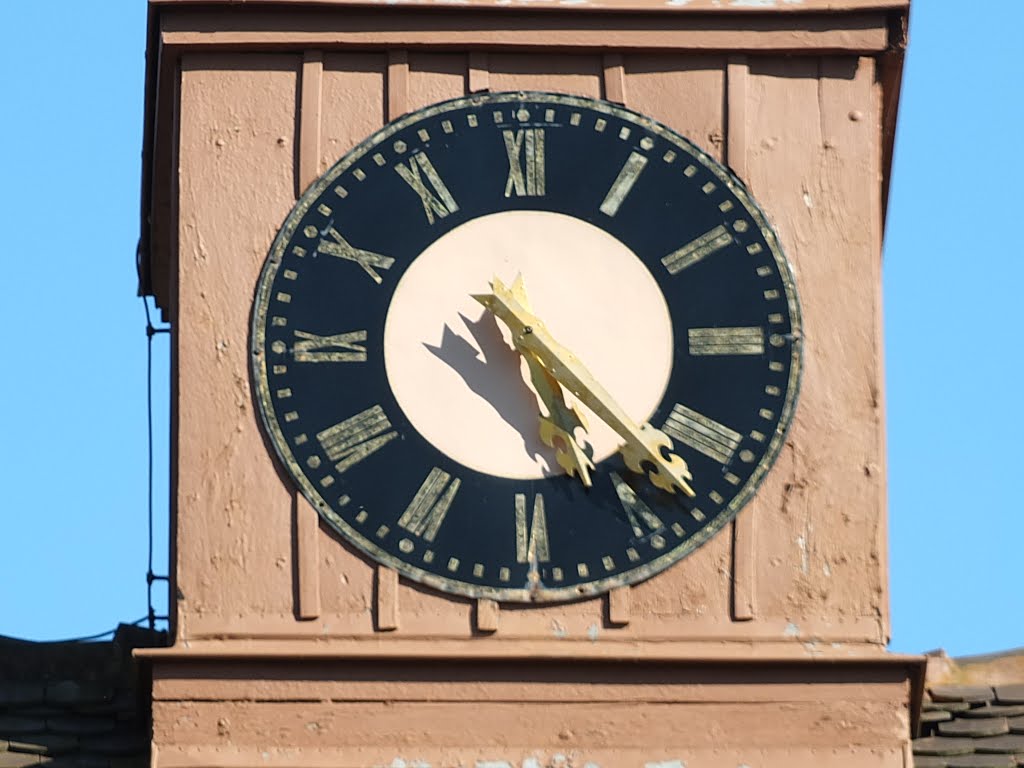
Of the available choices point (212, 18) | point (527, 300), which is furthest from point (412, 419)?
point (212, 18)

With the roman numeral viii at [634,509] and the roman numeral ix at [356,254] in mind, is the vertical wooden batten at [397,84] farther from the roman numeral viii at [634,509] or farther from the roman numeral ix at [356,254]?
the roman numeral viii at [634,509]

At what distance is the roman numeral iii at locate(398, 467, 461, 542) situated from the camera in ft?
53.0

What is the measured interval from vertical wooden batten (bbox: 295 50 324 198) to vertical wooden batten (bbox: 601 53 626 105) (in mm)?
985

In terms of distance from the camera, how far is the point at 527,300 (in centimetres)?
1655

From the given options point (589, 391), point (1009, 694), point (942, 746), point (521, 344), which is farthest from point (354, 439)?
point (1009, 694)

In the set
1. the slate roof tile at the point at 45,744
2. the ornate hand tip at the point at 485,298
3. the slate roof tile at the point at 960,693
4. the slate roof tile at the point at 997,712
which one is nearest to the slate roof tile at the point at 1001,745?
the slate roof tile at the point at 997,712

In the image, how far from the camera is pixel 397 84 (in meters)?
16.9

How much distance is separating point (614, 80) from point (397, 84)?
752 millimetres

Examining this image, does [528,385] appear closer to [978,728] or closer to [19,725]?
[978,728]

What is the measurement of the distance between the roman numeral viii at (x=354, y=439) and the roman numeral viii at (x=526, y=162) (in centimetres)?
96

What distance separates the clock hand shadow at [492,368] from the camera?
646 inches

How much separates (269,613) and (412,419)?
0.82 m

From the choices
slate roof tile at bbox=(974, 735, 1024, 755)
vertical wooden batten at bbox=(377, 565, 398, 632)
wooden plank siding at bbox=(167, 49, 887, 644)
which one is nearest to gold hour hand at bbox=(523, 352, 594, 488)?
wooden plank siding at bbox=(167, 49, 887, 644)

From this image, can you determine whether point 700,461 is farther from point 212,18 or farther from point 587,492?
point 212,18
